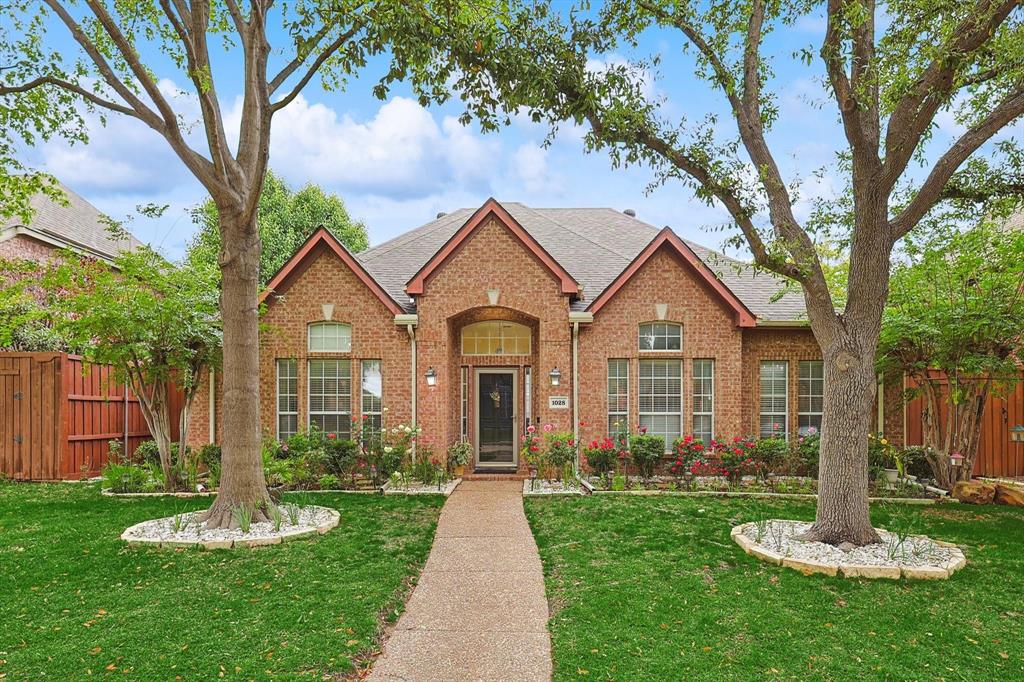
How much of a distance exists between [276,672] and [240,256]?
5667mm

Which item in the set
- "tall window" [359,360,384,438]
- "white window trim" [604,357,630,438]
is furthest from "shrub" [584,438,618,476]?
"tall window" [359,360,384,438]

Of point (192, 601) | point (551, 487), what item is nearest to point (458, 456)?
point (551, 487)

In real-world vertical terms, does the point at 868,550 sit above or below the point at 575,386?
below

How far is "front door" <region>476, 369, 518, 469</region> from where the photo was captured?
1418 cm

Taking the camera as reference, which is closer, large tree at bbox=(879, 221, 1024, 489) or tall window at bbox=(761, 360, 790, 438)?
large tree at bbox=(879, 221, 1024, 489)

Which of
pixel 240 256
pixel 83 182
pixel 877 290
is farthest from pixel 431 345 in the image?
pixel 83 182

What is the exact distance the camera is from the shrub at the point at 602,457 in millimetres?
11945

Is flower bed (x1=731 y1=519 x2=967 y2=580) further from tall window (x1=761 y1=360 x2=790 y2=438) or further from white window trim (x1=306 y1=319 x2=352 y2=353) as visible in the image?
white window trim (x1=306 y1=319 x2=352 y2=353)

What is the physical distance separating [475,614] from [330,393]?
8875 millimetres

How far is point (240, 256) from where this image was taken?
27.9ft

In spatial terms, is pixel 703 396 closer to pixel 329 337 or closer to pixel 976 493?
pixel 976 493

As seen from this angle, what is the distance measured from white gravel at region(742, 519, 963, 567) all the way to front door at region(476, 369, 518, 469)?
6.85 metres

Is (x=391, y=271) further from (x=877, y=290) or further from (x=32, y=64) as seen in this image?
(x=877, y=290)

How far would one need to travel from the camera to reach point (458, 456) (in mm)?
13023
